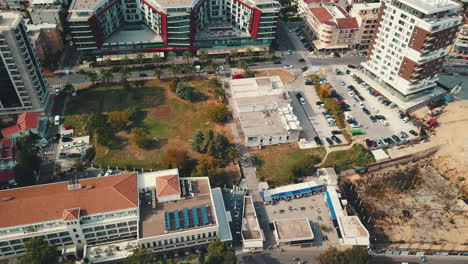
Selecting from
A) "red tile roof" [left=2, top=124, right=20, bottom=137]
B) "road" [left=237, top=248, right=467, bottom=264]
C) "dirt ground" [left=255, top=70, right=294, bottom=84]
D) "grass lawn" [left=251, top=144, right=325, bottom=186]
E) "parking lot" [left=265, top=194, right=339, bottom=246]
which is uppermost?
"dirt ground" [left=255, top=70, right=294, bottom=84]

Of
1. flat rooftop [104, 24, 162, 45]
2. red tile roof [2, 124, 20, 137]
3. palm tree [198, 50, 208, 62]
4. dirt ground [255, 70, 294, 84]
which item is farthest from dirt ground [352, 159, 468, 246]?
red tile roof [2, 124, 20, 137]

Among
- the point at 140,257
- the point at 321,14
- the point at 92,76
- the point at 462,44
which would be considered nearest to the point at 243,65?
the point at 321,14

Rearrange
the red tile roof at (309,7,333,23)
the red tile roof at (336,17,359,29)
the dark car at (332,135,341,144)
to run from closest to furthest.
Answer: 1. the dark car at (332,135,341,144)
2. the red tile roof at (336,17,359,29)
3. the red tile roof at (309,7,333,23)

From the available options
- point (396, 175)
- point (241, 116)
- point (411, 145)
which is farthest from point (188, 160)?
point (411, 145)

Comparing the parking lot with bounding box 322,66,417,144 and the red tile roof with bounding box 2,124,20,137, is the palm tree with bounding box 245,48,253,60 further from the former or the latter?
the red tile roof with bounding box 2,124,20,137

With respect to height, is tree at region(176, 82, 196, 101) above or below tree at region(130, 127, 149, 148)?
above

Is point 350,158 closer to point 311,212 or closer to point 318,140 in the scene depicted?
point 318,140

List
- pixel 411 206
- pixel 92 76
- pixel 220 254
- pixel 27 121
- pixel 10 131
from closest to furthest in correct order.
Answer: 1. pixel 220 254
2. pixel 411 206
3. pixel 10 131
4. pixel 27 121
5. pixel 92 76
